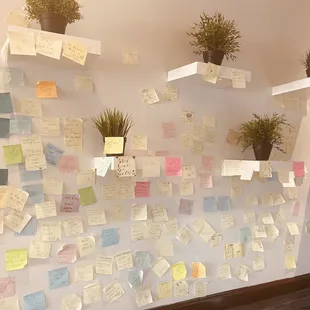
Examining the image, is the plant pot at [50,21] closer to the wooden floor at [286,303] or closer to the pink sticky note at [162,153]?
the pink sticky note at [162,153]

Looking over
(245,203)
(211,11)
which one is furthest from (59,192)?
(211,11)

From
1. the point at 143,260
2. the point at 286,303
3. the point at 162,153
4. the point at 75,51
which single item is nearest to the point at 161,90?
the point at 162,153

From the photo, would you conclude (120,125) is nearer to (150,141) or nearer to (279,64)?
(150,141)

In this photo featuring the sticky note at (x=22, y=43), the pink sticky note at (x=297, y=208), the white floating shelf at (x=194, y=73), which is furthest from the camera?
the pink sticky note at (x=297, y=208)

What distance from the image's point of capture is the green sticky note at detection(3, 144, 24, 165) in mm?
1443

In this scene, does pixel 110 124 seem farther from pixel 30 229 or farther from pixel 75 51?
pixel 30 229

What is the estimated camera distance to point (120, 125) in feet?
5.24

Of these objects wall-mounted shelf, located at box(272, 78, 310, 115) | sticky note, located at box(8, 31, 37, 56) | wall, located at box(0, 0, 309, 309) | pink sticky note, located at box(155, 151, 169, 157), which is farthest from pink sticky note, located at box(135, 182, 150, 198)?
wall-mounted shelf, located at box(272, 78, 310, 115)

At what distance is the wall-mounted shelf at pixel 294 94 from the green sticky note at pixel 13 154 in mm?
1394

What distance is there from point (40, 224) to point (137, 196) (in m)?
0.44

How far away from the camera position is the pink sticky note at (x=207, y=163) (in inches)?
75.7

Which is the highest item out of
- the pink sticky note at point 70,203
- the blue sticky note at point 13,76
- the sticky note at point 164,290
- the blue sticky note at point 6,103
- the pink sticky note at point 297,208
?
the blue sticky note at point 13,76

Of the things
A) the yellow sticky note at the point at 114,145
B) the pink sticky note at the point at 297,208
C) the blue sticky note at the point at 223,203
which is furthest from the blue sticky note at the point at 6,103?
the pink sticky note at the point at 297,208

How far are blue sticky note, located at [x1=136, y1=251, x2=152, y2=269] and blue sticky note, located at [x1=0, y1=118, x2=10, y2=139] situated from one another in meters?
0.75
